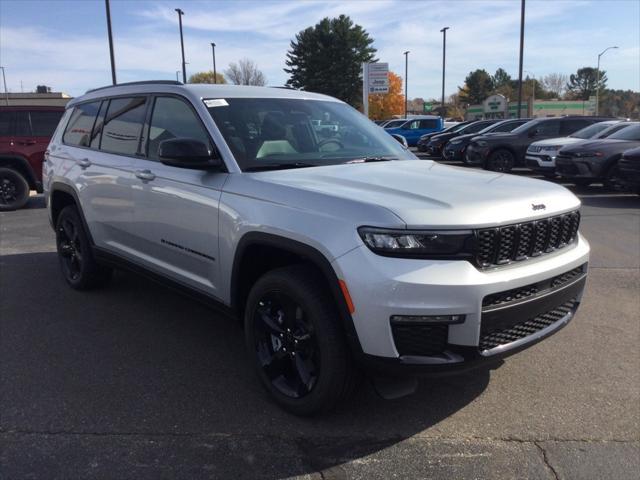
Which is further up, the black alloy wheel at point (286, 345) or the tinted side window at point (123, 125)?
the tinted side window at point (123, 125)

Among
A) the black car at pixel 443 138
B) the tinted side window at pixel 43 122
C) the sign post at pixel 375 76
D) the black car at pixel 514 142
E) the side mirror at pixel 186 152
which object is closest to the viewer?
the side mirror at pixel 186 152

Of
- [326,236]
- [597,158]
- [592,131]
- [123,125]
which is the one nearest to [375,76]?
[592,131]

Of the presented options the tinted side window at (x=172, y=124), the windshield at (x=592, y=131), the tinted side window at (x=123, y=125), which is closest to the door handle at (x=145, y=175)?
the tinted side window at (x=172, y=124)

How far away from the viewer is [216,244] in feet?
11.5

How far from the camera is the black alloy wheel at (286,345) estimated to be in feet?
10.0

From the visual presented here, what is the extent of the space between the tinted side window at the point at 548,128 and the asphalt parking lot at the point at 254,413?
1313 centimetres

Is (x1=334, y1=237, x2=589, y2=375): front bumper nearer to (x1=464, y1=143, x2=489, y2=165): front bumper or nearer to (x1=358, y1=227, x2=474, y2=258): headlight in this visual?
(x1=358, y1=227, x2=474, y2=258): headlight

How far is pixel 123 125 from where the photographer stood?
473 cm

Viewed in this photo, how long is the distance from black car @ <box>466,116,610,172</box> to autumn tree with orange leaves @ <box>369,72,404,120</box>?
175ft

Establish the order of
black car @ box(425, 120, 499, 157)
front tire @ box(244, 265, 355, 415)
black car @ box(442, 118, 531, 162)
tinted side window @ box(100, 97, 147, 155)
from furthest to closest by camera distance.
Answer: black car @ box(425, 120, 499, 157), black car @ box(442, 118, 531, 162), tinted side window @ box(100, 97, 147, 155), front tire @ box(244, 265, 355, 415)

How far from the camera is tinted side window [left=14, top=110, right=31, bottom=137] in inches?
421

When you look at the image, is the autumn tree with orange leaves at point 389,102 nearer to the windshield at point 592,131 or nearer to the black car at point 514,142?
the black car at point 514,142

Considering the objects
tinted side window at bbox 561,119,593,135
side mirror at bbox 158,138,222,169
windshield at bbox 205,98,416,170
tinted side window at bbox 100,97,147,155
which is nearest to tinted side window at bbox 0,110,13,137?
tinted side window at bbox 100,97,147,155

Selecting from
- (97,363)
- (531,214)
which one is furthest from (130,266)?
(531,214)
